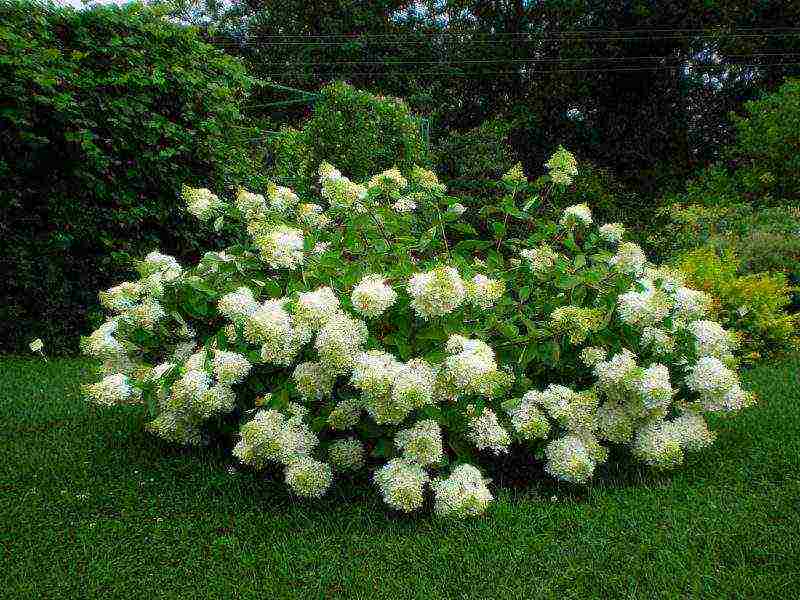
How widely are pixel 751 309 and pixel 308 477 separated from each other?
4155 mm

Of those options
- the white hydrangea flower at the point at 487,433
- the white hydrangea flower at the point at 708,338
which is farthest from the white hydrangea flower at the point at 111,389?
the white hydrangea flower at the point at 708,338

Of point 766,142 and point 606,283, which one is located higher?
point 766,142

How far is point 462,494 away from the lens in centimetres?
276

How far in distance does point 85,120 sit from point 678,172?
16252 mm

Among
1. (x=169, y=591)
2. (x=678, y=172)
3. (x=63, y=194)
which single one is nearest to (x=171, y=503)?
(x=169, y=591)

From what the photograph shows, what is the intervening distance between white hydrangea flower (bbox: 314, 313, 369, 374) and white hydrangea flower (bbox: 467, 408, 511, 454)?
1.86 feet

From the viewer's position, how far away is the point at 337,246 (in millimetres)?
3576

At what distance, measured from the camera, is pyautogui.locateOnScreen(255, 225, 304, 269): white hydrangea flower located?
303 cm

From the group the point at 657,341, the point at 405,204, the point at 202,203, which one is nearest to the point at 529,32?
the point at 405,204

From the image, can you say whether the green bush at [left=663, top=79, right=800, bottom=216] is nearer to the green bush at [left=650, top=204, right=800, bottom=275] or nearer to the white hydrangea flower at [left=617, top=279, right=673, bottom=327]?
the green bush at [left=650, top=204, right=800, bottom=275]

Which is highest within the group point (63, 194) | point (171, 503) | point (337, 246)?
point (337, 246)

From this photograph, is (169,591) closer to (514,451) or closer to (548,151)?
(514,451)

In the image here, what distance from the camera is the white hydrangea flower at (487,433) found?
2838mm

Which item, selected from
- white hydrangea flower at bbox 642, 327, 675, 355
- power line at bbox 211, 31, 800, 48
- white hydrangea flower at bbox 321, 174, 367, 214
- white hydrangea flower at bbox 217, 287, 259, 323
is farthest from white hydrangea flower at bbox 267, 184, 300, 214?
power line at bbox 211, 31, 800, 48
